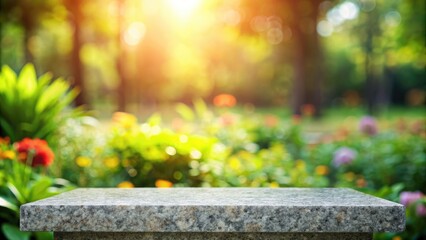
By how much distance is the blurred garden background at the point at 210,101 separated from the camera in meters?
4.91

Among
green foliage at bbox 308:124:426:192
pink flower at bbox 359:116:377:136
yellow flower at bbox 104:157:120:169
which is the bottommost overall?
pink flower at bbox 359:116:377:136

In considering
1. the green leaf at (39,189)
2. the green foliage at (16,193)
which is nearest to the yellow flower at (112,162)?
the green foliage at (16,193)

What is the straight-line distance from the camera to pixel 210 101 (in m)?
48.8

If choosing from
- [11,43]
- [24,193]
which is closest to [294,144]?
[24,193]

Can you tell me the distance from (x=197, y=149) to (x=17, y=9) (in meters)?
20.0

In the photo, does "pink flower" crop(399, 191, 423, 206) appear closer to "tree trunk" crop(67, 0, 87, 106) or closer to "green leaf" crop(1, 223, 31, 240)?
"green leaf" crop(1, 223, 31, 240)

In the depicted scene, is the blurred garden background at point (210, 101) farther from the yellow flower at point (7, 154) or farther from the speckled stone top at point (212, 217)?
the speckled stone top at point (212, 217)

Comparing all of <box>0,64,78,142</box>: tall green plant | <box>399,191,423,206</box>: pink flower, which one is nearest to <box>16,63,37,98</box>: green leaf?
<box>0,64,78,142</box>: tall green plant

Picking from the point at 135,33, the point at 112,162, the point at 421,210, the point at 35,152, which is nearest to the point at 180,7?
the point at 135,33

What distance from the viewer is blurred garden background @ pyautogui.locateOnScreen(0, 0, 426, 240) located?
193 inches

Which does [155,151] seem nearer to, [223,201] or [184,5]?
[223,201]

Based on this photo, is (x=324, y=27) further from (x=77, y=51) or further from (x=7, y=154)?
(x=7, y=154)

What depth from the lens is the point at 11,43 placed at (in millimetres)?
34156

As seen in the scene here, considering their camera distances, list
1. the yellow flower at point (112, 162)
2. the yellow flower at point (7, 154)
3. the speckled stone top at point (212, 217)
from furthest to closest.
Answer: the yellow flower at point (112, 162)
the yellow flower at point (7, 154)
the speckled stone top at point (212, 217)
